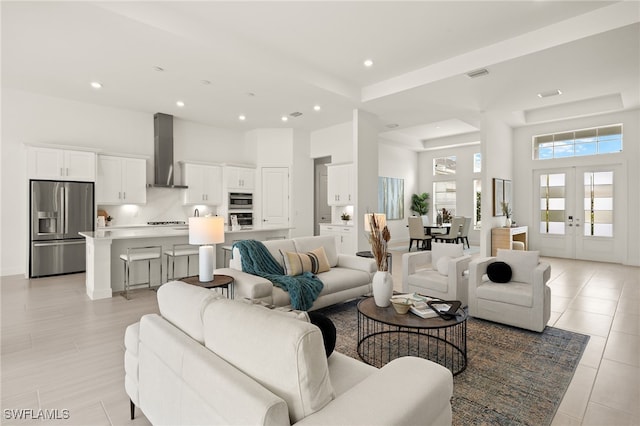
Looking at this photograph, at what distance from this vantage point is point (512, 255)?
3717 mm

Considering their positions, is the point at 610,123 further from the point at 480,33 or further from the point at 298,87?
the point at 298,87

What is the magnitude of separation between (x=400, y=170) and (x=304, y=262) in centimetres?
790

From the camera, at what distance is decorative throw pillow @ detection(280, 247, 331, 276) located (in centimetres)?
376

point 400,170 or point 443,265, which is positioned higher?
point 400,170

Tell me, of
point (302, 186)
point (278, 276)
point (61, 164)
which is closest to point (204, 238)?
A: point (278, 276)

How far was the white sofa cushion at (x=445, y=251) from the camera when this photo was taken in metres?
4.14

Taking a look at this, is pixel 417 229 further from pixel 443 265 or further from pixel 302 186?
pixel 443 265

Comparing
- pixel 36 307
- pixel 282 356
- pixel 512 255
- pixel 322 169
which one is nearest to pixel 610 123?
pixel 512 255

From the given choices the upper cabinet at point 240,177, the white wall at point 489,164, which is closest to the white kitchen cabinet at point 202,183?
the upper cabinet at point 240,177

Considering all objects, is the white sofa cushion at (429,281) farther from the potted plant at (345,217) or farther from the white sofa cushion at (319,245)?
the potted plant at (345,217)

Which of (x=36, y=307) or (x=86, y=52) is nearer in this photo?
(x=36, y=307)

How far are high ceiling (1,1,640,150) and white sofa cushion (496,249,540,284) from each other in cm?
259

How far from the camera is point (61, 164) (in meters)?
5.87

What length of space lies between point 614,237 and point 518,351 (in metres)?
6.33
